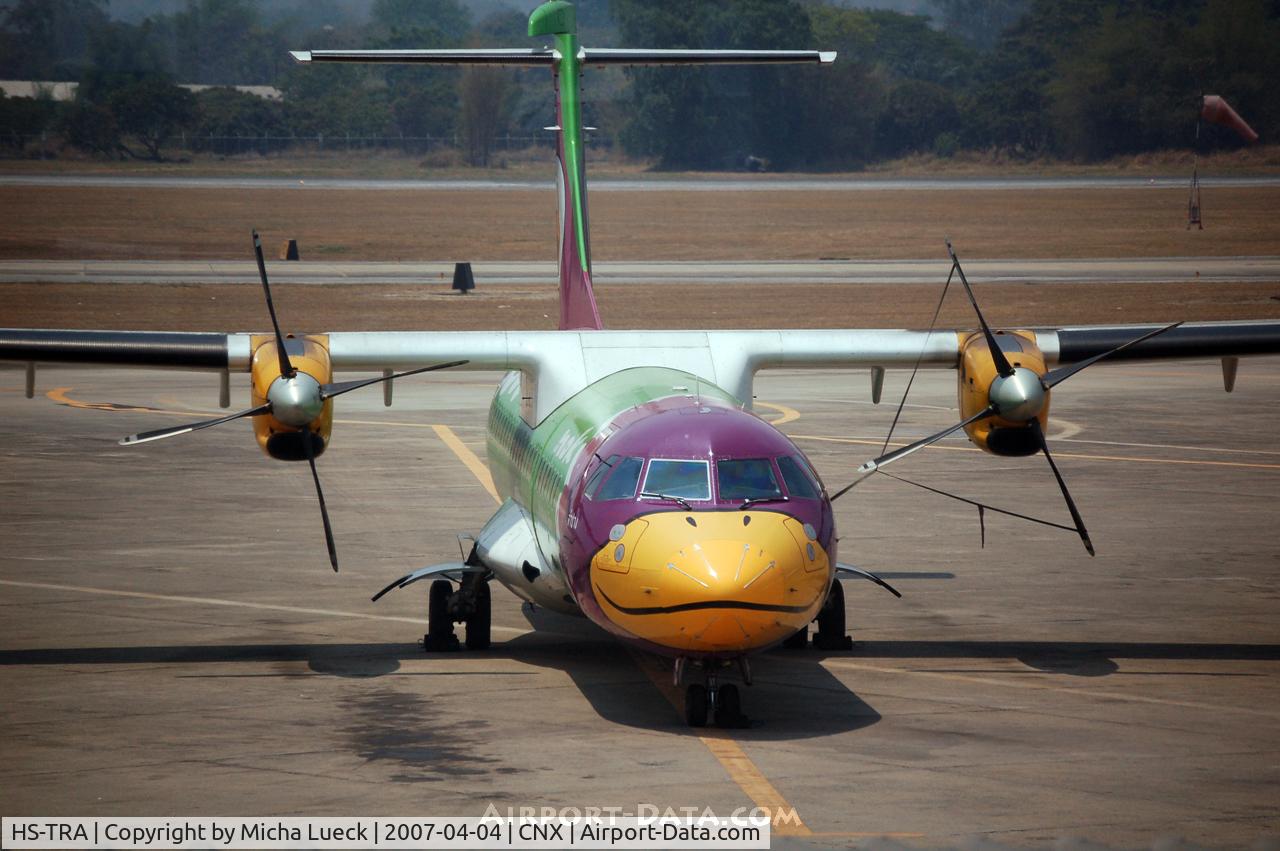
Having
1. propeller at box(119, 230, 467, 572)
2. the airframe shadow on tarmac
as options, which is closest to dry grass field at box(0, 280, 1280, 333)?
the airframe shadow on tarmac

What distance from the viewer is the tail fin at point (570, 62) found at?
1959 cm

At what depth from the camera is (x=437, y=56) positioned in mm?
20000

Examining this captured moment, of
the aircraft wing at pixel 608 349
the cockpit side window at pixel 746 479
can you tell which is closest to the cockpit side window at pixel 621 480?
the cockpit side window at pixel 746 479

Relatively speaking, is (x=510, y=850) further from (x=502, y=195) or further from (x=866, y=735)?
(x=502, y=195)

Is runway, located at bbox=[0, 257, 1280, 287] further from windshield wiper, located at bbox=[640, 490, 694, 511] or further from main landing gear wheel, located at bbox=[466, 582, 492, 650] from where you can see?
windshield wiper, located at bbox=[640, 490, 694, 511]

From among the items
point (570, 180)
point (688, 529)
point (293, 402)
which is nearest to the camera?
point (688, 529)

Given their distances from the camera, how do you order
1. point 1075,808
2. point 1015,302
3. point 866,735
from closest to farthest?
point 1075,808 < point 866,735 < point 1015,302

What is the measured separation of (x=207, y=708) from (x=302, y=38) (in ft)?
379

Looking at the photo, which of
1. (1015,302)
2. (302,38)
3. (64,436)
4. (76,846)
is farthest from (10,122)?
(76,846)

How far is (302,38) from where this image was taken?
123 m

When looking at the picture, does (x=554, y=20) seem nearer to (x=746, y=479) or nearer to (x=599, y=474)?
(x=599, y=474)

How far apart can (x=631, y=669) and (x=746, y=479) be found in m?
2.95

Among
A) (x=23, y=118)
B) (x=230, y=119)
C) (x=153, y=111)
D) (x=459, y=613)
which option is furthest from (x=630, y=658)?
(x=230, y=119)

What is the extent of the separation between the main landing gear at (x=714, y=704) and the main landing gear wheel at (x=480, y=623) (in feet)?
11.2
